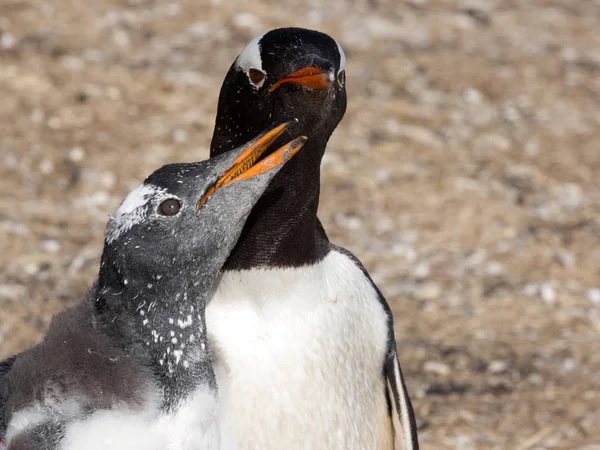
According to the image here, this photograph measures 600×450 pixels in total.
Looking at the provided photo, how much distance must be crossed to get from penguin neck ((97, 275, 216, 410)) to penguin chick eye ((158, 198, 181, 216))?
0.50 feet

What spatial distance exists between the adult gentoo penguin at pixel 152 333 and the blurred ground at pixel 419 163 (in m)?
1.98

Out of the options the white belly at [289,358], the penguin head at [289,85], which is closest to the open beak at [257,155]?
the penguin head at [289,85]

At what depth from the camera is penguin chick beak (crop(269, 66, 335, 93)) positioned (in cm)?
265

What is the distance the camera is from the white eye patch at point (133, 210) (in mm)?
2432

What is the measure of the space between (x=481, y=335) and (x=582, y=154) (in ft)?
7.28

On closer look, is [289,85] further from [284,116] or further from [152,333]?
→ [152,333]

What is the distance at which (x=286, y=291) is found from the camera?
2.86m

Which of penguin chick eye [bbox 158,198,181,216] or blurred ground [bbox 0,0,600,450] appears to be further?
blurred ground [bbox 0,0,600,450]

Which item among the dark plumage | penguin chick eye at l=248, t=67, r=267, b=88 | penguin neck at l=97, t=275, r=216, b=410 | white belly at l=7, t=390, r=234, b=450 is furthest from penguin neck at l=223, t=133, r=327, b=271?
white belly at l=7, t=390, r=234, b=450

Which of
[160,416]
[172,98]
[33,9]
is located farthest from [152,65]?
[160,416]

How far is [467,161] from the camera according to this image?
6.45 meters

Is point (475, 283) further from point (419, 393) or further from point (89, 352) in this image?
point (89, 352)

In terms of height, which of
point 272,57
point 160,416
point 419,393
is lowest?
point 419,393

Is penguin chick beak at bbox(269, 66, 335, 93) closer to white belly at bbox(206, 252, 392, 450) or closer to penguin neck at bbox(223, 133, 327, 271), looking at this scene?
penguin neck at bbox(223, 133, 327, 271)
